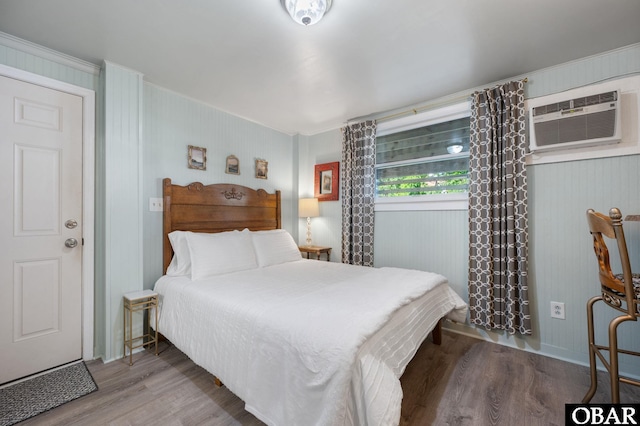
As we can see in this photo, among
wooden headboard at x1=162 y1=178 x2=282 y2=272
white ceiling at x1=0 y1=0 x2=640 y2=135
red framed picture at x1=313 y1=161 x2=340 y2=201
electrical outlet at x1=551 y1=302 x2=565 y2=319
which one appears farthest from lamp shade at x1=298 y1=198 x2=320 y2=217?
electrical outlet at x1=551 y1=302 x2=565 y2=319

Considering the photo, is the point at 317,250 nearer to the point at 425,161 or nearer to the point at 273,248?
the point at 273,248

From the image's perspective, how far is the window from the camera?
2.78 meters

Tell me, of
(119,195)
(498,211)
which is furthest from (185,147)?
(498,211)

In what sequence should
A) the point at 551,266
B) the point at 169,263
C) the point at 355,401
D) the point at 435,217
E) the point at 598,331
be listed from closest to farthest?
the point at 355,401 → the point at 598,331 → the point at 551,266 → the point at 169,263 → the point at 435,217

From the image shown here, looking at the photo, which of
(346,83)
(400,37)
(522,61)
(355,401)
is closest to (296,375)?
(355,401)

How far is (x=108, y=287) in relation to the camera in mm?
2160

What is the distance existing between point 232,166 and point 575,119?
329cm

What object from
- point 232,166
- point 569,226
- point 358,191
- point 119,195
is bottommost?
point 569,226

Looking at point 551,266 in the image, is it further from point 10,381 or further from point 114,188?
point 10,381

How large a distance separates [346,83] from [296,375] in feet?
7.88

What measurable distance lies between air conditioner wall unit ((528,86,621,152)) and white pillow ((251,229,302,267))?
257cm

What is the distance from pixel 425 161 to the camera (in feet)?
9.98

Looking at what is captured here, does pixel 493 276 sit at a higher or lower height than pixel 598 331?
higher

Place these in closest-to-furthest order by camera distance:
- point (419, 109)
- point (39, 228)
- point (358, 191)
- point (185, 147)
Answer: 1. point (39, 228)
2. point (185, 147)
3. point (419, 109)
4. point (358, 191)
